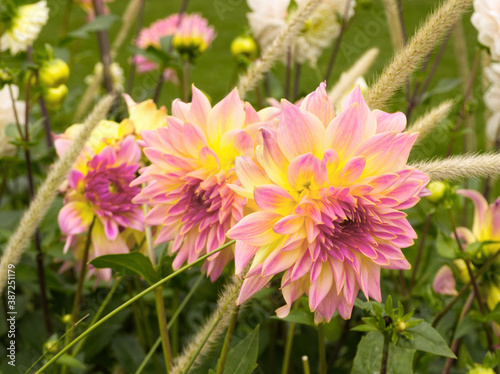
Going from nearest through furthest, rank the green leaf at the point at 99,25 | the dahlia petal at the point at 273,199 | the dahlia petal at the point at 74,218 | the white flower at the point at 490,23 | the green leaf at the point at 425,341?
the dahlia petal at the point at 273,199 → the green leaf at the point at 425,341 → the dahlia petal at the point at 74,218 → the white flower at the point at 490,23 → the green leaf at the point at 99,25

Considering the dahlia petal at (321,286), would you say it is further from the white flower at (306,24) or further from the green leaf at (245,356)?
the white flower at (306,24)

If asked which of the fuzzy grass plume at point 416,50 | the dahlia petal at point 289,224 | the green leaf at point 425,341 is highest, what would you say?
the fuzzy grass plume at point 416,50

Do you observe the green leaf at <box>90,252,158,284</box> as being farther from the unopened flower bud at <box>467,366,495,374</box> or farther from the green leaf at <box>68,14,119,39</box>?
the green leaf at <box>68,14,119,39</box>

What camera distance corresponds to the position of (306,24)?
0.96 metres

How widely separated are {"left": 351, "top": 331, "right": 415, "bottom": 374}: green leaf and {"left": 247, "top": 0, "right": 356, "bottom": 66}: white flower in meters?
0.52

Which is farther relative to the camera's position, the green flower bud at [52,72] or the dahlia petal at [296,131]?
the green flower bud at [52,72]

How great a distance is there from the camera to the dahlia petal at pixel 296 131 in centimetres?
41

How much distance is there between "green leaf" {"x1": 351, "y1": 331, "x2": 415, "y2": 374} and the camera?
590mm

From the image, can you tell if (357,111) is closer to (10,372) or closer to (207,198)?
(207,198)

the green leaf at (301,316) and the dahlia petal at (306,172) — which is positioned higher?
the dahlia petal at (306,172)

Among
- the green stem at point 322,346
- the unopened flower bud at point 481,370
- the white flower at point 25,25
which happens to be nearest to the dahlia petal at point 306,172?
the green stem at point 322,346

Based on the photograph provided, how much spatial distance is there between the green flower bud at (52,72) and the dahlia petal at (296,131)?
440 millimetres

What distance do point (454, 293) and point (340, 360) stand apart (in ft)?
0.97

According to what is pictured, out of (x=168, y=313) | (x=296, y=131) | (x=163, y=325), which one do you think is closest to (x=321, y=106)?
(x=296, y=131)
